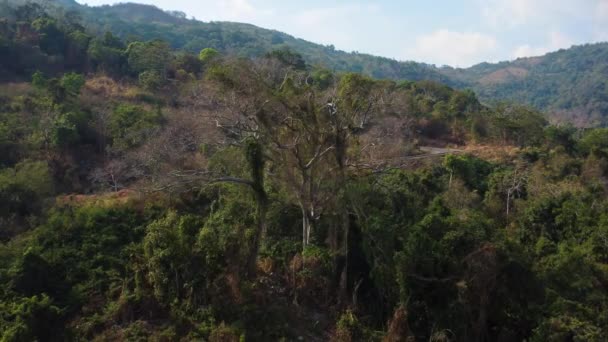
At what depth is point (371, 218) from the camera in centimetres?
1198

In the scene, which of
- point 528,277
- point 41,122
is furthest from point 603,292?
point 41,122

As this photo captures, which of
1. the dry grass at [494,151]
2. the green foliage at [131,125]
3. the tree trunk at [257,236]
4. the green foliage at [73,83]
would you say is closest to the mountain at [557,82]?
the dry grass at [494,151]

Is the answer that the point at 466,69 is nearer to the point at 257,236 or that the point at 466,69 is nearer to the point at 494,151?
the point at 494,151

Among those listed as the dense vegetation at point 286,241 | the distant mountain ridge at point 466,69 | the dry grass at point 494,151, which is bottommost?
the dense vegetation at point 286,241

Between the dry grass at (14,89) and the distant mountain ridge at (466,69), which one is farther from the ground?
the distant mountain ridge at (466,69)

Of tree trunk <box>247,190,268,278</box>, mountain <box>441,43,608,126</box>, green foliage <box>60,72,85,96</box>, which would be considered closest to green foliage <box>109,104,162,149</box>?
green foliage <box>60,72,85,96</box>

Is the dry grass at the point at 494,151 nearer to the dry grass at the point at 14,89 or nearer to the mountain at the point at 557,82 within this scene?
the dry grass at the point at 14,89

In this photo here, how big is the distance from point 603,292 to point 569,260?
1.11 m

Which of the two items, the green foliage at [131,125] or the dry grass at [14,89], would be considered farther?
the dry grass at [14,89]

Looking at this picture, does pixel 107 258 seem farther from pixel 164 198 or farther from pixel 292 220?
pixel 292 220

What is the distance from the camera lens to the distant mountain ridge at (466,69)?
91988mm

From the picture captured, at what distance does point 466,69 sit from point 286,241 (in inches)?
7261

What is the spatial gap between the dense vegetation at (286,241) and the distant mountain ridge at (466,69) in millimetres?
61577

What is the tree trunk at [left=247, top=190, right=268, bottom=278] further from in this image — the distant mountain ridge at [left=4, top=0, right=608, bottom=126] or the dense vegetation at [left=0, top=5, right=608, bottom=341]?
the distant mountain ridge at [left=4, top=0, right=608, bottom=126]
